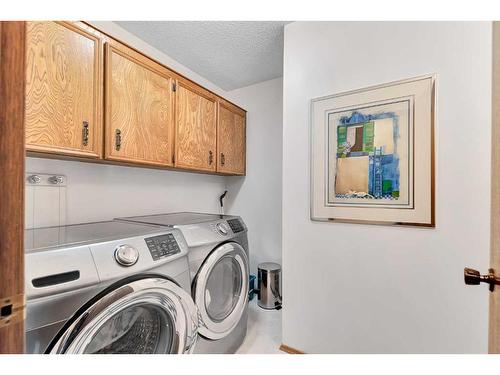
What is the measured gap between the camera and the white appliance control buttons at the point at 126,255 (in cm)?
92

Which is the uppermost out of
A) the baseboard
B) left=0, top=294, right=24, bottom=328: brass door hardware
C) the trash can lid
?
left=0, top=294, right=24, bottom=328: brass door hardware

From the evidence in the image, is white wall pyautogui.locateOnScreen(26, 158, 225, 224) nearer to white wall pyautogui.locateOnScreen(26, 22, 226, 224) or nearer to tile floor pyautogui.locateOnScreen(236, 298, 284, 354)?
white wall pyautogui.locateOnScreen(26, 22, 226, 224)

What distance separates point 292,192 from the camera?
1626 mm

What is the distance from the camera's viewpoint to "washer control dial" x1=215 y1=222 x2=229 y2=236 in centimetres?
151

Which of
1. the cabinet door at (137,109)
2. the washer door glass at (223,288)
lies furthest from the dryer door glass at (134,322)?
→ the cabinet door at (137,109)

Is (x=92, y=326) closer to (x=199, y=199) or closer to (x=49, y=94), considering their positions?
(x=49, y=94)

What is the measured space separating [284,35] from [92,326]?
1981 millimetres

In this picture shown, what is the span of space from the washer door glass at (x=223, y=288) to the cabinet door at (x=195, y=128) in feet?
2.69

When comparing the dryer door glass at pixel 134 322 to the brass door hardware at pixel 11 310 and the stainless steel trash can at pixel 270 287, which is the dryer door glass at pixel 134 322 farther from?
the stainless steel trash can at pixel 270 287

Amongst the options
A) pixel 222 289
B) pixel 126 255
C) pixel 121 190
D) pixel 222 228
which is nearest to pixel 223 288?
pixel 222 289

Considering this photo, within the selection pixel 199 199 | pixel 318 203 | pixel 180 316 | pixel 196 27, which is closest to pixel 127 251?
pixel 180 316

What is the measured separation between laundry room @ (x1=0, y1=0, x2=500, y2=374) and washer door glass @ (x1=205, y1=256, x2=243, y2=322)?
0.05ft

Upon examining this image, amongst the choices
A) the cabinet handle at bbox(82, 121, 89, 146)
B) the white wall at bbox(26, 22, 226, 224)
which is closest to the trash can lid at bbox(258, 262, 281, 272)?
the white wall at bbox(26, 22, 226, 224)

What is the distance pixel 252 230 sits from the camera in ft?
8.34
